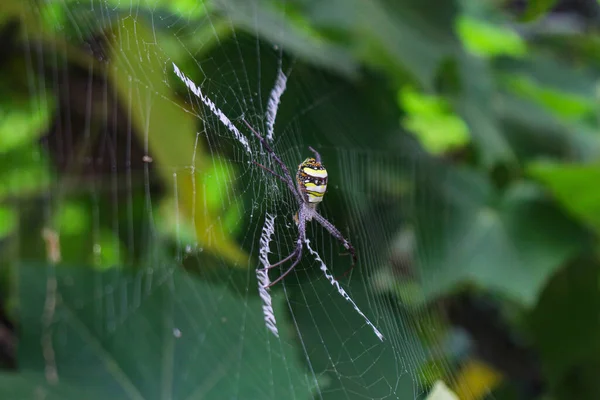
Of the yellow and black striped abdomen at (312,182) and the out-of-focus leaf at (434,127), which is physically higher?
the out-of-focus leaf at (434,127)

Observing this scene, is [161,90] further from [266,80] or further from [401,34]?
[401,34]

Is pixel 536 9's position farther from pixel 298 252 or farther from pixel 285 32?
pixel 285 32

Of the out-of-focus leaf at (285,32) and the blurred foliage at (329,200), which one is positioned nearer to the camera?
the blurred foliage at (329,200)

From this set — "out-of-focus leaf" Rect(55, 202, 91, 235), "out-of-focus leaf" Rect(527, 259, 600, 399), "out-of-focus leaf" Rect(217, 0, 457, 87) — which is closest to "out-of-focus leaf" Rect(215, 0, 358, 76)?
"out-of-focus leaf" Rect(217, 0, 457, 87)

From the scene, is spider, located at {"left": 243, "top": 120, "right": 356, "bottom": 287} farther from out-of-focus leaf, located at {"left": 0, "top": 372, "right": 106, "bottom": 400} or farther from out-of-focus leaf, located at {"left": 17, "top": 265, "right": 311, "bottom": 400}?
out-of-focus leaf, located at {"left": 0, "top": 372, "right": 106, "bottom": 400}

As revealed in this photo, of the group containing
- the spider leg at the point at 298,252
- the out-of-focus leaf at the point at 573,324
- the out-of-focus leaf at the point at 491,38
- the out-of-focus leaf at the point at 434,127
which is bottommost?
the out-of-focus leaf at the point at 573,324

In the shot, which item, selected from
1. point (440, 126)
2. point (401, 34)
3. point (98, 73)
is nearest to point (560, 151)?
point (440, 126)

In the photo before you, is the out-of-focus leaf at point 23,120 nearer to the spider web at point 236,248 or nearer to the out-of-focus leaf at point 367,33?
the spider web at point 236,248

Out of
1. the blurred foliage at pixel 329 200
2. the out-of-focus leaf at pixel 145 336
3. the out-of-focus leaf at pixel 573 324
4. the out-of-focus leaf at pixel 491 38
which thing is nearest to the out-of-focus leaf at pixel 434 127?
the blurred foliage at pixel 329 200
